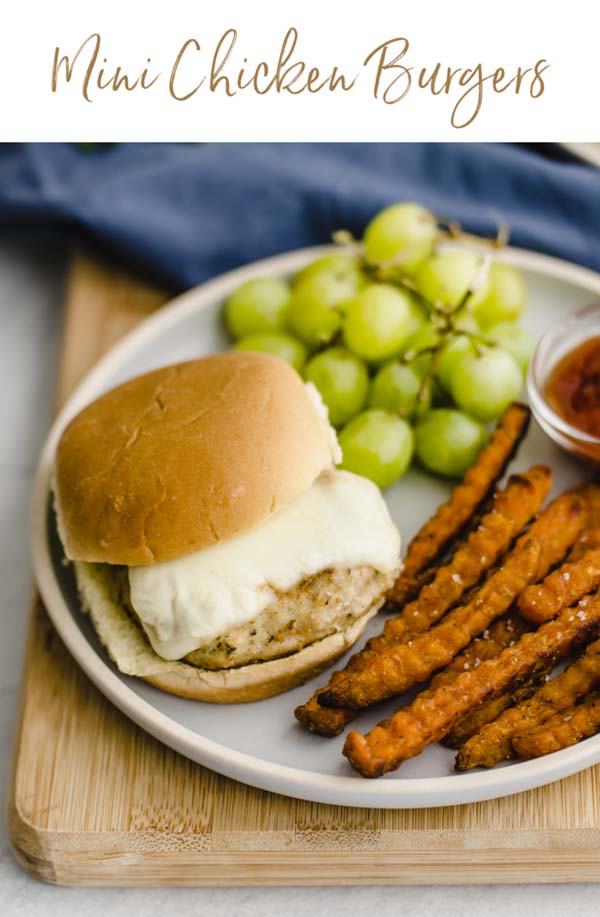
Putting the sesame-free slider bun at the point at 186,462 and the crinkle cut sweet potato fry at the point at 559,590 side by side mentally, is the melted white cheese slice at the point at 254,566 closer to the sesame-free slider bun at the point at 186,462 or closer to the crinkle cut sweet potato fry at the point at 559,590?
the sesame-free slider bun at the point at 186,462

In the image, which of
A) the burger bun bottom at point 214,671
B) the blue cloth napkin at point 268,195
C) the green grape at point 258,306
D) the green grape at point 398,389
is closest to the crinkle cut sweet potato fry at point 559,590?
the burger bun bottom at point 214,671

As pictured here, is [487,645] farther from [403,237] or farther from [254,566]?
[403,237]

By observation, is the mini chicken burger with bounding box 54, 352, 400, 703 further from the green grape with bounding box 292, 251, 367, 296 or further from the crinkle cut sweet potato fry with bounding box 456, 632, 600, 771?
the green grape with bounding box 292, 251, 367, 296

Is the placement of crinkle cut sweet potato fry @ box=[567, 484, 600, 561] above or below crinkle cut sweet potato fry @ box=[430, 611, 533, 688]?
above

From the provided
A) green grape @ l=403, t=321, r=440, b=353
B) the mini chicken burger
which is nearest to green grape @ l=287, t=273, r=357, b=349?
green grape @ l=403, t=321, r=440, b=353
